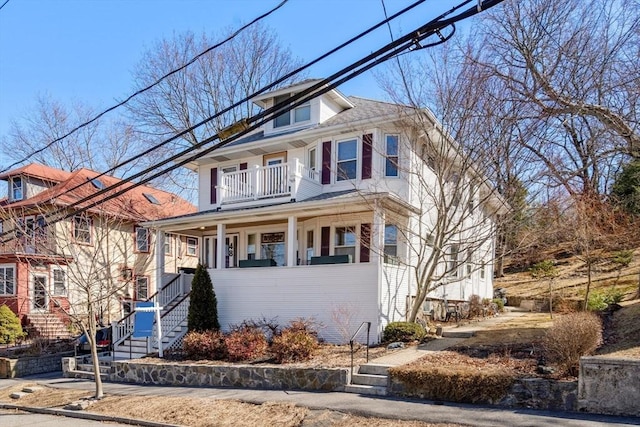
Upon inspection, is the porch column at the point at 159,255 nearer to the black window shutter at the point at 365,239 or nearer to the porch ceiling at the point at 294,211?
the porch ceiling at the point at 294,211

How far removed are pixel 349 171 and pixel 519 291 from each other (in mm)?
14273

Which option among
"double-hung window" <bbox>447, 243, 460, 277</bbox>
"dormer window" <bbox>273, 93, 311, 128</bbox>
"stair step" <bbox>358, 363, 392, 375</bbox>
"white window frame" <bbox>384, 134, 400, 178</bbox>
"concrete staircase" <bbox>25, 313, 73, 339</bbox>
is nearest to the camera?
"stair step" <bbox>358, 363, 392, 375</bbox>

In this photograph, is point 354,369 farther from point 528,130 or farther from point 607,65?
point 607,65

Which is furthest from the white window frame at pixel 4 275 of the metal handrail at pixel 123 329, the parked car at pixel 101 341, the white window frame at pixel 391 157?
the white window frame at pixel 391 157

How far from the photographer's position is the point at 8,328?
1828 centimetres

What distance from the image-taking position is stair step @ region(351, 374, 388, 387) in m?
9.48

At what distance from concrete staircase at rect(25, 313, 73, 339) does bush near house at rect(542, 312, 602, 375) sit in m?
19.2

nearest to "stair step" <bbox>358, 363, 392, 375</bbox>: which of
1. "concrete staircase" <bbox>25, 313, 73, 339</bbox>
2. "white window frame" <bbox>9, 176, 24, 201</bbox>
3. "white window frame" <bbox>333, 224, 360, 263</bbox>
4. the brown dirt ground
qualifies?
the brown dirt ground

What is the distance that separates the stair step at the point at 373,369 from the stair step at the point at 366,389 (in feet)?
1.30

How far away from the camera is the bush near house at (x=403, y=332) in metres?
12.8

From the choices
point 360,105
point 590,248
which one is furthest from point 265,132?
point 590,248

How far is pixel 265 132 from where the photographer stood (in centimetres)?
1875

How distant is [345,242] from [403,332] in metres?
4.16

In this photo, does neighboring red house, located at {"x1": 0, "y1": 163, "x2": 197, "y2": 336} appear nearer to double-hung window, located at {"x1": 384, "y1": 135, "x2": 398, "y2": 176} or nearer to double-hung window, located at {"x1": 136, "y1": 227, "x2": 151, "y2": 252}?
double-hung window, located at {"x1": 136, "y1": 227, "x2": 151, "y2": 252}
